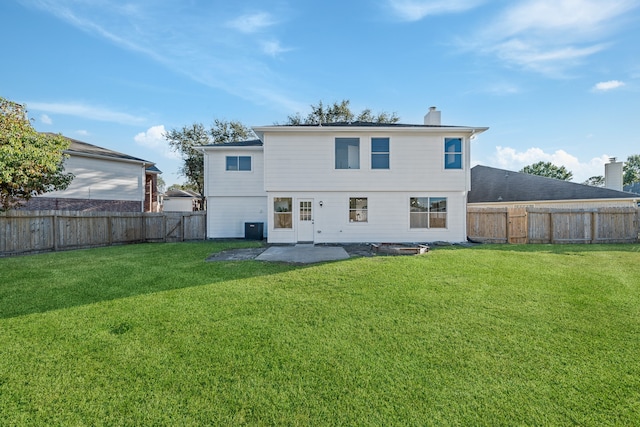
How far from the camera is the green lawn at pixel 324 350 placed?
2.63 meters

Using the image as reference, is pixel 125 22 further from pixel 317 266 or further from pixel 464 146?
pixel 464 146

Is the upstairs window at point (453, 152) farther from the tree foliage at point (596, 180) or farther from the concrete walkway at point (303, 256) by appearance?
the tree foliage at point (596, 180)

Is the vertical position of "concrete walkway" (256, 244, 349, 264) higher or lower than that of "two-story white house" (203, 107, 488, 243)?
lower

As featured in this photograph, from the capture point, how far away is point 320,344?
373cm

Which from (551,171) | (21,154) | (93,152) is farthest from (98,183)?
(551,171)

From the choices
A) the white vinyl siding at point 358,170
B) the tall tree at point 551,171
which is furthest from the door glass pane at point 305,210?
the tall tree at point 551,171

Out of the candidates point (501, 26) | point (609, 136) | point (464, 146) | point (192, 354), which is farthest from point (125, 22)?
point (609, 136)

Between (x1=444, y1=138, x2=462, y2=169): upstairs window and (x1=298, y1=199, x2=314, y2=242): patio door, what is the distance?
6601 millimetres

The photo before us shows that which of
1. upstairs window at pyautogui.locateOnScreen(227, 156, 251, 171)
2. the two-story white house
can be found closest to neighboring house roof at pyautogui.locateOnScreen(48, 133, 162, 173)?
upstairs window at pyautogui.locateOnScreen(227, 156, 251, 171)

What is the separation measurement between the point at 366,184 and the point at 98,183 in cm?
1664

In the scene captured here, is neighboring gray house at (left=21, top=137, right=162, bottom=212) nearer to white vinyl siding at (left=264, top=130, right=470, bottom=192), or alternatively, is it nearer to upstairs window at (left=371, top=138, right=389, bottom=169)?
white vinyl siding at (left=264, top=130, right=470, bottom=192)

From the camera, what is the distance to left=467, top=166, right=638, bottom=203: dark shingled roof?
57.7 feet

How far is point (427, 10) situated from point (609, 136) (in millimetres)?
15263

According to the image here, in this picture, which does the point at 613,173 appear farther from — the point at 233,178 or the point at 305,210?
the point at 233,178
